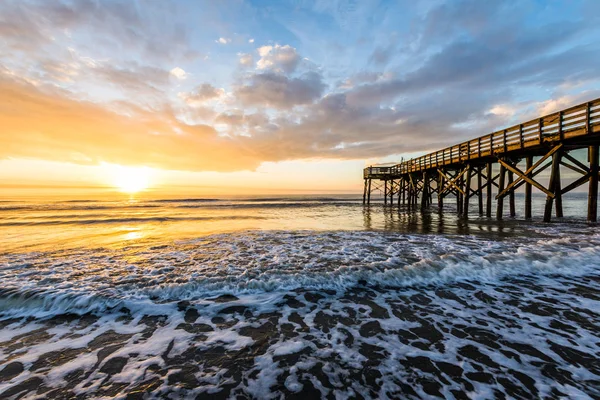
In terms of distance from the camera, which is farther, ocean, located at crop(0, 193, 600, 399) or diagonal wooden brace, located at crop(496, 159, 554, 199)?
diagonal wooden brace, located at crop(496, 159, 554, 199)

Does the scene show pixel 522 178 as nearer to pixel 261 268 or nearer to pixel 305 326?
pixel 261 268

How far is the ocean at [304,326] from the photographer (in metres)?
2.57

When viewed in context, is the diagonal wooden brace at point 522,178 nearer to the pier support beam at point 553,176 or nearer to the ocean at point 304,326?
the pier support beam at point 553,176

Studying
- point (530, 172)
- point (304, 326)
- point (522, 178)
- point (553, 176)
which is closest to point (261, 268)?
point (304, 326)

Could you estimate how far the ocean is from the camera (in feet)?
8.43

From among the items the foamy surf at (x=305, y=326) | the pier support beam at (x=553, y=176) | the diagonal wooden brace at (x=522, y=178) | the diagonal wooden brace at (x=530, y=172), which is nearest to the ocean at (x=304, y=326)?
the foamy surf at (x=305, y=326)

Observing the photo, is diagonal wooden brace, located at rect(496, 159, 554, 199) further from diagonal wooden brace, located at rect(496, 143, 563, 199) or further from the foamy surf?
the foamy surf

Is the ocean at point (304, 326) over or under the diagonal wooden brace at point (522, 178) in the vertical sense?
under

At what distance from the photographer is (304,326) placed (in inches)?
145

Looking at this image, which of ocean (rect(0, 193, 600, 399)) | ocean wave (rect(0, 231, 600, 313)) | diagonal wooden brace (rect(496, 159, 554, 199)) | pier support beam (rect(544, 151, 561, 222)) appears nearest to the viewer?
ocean (rect(0, 193, 600, 399))

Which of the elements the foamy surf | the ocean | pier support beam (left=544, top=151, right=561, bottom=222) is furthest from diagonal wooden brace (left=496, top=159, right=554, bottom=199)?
the foamy surf

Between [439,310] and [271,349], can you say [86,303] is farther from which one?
[439,310]

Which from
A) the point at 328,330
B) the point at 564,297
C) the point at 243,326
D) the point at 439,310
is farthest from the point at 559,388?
the point at 243,326

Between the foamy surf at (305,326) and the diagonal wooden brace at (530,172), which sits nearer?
the foamy surf at (305,326)
